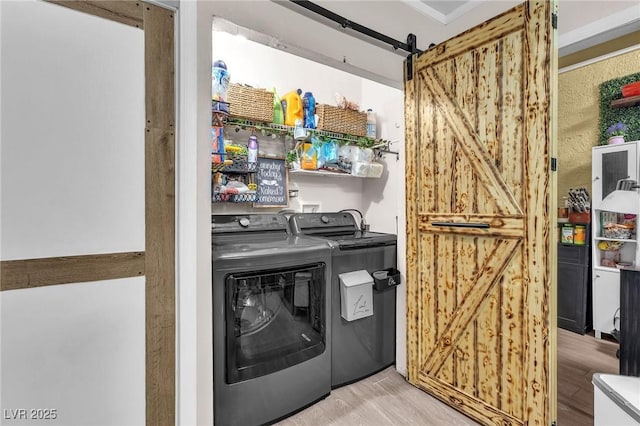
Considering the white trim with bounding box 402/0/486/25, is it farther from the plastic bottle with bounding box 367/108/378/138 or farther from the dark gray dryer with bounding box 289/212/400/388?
the dark gray dryer with bounding box 289/212/400/388

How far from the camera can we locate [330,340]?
196 centimetres

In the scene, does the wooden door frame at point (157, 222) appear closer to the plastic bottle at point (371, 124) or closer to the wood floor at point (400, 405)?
the wood floor at point (400, 405)

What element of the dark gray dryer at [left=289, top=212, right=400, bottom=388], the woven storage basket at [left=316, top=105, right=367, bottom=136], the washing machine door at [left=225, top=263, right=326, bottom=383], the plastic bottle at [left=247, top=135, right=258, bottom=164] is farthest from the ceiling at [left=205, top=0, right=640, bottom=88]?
the washing machine door at [left=225, top=263, right=326, bottom=383]

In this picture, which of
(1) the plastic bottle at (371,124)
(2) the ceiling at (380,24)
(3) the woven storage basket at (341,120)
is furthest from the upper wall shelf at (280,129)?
(2) the ceiling at (380,24)

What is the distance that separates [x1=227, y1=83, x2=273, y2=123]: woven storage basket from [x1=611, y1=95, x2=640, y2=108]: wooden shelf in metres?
3.37

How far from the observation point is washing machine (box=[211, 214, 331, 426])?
1.56m

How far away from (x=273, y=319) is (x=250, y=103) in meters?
1.47

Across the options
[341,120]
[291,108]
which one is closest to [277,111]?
[291,108]

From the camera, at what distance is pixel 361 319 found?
2.11 metres

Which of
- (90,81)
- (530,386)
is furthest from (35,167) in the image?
(530,386)

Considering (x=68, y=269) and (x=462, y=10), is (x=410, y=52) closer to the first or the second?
(x=462, y=10)

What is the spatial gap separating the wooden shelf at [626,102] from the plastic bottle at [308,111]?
9.97ft

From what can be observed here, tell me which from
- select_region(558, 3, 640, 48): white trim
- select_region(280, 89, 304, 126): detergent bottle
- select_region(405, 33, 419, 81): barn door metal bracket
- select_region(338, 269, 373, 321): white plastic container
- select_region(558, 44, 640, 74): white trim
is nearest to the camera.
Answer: select_region(558, 3, 640, 48): white trim

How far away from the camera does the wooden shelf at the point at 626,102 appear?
2.88m
